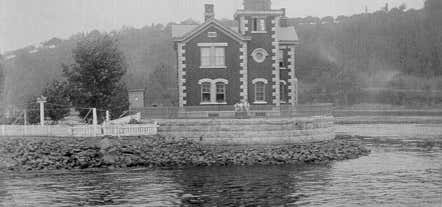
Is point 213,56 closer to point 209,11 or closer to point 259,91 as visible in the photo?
point 259,91

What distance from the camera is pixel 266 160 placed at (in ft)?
110

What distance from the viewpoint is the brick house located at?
4169 centimetres

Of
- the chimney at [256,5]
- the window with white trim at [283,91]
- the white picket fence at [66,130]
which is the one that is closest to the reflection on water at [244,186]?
the white picket fence at [66,130]

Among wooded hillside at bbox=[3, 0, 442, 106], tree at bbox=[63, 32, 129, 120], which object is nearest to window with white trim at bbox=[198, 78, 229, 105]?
tree at bbox=[63, 32, 129, 120]

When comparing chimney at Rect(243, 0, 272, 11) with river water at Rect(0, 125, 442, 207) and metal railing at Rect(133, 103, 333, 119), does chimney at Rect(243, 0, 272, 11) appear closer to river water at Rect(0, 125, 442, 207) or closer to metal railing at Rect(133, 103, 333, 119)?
metal railing at Rect(133, 103, 333, 119)

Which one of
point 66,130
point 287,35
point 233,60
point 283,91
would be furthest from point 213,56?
point 66,130

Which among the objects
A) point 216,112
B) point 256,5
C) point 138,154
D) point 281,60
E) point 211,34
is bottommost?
point 138,154

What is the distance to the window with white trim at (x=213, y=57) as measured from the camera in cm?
4184

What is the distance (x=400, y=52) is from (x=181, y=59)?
364 ft

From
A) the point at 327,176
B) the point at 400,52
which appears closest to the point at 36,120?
the point at 327,176

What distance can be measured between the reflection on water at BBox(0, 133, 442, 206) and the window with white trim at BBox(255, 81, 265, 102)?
432 inches

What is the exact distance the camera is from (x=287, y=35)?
→ 46.4m

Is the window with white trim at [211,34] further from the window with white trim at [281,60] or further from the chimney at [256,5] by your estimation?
the window with white trim at [281,60]

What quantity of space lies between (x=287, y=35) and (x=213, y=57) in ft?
24.1
